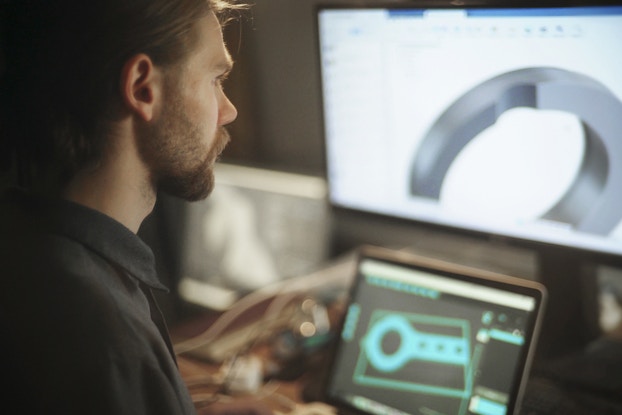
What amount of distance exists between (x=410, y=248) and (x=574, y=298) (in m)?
0.51

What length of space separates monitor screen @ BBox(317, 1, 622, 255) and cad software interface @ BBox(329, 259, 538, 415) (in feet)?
0.58

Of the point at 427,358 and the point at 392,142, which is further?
the point at 392,142

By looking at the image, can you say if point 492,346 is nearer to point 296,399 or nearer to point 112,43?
point 296,399

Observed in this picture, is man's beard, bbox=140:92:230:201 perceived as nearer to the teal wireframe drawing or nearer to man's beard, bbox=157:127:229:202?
man's beard, bbox=157:127:229:202

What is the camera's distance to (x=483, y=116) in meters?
1.03

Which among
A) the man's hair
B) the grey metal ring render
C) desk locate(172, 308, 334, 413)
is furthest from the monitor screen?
the man's hair

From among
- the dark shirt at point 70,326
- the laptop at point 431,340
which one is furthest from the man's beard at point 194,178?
the laptop at point 431,340

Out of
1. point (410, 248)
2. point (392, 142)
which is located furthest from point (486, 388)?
point (410, 248)

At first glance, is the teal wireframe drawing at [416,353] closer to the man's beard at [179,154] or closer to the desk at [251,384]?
the desk at [251,384]

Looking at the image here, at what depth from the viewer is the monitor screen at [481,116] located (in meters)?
0.93

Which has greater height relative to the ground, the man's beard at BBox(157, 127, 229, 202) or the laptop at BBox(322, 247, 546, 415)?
the man's beard at BBox(157, 127, 229, 202)

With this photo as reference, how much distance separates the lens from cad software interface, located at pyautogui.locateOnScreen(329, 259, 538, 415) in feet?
2.90

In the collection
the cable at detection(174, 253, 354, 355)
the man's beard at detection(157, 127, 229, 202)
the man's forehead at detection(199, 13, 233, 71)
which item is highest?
the man's forehead at detection(199, 13, 233, 71)

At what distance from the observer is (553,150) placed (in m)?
0.98
